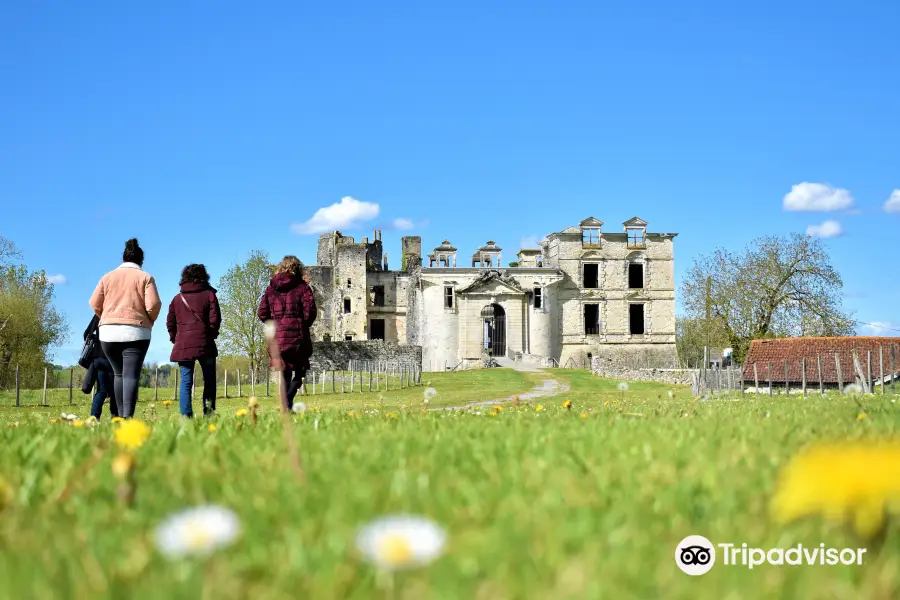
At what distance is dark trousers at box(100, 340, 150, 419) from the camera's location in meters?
9.77

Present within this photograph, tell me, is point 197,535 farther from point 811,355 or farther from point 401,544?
point 811,355

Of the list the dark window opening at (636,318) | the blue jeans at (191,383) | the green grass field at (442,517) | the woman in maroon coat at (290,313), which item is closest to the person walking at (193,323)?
the blue jeans at (191,383)

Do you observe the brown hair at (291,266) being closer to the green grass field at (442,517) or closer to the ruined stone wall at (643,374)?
the green grass field at (442,517)

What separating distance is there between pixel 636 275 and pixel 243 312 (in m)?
31.2

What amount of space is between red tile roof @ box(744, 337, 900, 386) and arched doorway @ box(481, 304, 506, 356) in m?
28.3

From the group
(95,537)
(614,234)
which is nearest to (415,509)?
(95,537)

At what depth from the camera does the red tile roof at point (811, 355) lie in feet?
103

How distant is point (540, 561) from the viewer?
6.30ft

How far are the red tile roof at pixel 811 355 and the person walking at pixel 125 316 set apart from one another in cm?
2564

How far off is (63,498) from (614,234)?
67.0 meters

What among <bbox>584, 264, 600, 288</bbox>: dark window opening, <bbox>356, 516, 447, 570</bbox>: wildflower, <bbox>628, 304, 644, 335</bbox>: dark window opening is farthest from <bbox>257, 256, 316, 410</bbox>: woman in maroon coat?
<bbox>628, 304, 644, 335</bbox>: dark window opening

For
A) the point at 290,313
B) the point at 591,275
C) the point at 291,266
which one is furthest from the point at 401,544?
the point at 591,275

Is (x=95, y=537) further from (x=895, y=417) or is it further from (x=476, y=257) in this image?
(x=476, y=257)

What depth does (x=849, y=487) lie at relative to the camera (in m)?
1.86
